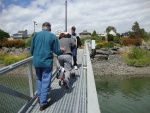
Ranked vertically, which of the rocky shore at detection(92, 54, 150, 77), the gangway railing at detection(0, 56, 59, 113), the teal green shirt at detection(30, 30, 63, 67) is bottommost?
the rocky shore at detection(92, 54, 150, 77)

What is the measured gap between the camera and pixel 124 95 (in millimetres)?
17812

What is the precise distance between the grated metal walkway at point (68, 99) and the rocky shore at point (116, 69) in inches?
798

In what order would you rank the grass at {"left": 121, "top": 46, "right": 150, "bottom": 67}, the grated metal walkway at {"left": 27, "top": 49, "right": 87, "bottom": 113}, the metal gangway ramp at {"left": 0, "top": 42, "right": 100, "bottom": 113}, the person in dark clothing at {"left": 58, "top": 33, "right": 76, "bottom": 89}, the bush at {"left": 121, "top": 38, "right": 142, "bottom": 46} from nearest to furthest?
the metal gangway ramp at {"left": 0, "top": 42, "right": 100, "bottom": 113} < the grated metal walkway at {"left": 27, "top": 49, "right": 87, "bottom": 113} < the person in dark clothing at {"left": 58, "top": 33, "right": 76, "bottom": 89} < the grass at {"left": 121, "top": 46, "right": 150, "bottom": 67} < the bush at {"left": 121, "top": 38, "right": 142, "bottom": 46}

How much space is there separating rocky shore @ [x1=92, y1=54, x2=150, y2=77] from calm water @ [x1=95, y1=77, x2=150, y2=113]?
207cm

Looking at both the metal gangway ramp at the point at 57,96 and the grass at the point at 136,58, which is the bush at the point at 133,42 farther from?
the metal gangway ramp at the point at 57,96

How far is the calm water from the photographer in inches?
572

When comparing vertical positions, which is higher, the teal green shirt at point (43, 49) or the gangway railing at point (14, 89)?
the teal green shirt at point (43, 49)

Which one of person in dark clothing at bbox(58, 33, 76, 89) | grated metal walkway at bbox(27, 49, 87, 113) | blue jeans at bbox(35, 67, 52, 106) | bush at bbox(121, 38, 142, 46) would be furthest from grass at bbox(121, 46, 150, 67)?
blue jeans at bbox(35, 67, 52, 106)

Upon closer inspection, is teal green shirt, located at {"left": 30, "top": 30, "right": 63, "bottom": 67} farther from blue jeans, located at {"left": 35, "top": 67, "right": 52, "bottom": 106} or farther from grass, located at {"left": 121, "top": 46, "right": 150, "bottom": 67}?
grass, located at {"left": 121, "top": 46, "right": 150, "bottom": 67}

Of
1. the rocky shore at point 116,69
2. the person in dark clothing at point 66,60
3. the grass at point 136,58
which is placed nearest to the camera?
the person in dark clothing at point 66,60

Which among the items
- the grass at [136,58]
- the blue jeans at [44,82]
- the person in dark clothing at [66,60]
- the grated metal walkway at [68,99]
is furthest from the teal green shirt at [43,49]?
the grass at [136,58]

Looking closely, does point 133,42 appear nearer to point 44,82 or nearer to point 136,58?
point 136,58

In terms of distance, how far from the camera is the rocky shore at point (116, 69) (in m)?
26.5

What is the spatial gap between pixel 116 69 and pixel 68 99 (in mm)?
22977
